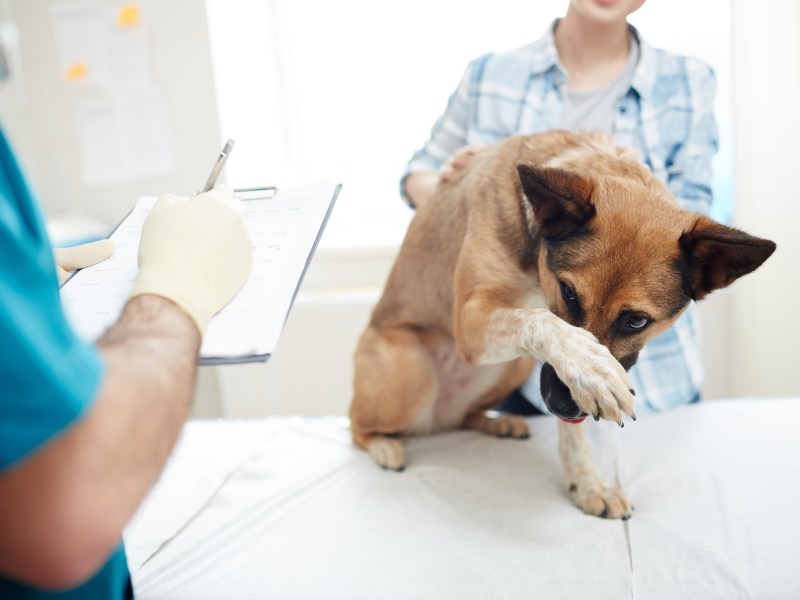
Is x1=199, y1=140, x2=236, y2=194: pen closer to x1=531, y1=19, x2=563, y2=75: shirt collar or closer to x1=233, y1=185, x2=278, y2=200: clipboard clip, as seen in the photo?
x1=233, y1=185, x2=278, y2=200: clipboard clip

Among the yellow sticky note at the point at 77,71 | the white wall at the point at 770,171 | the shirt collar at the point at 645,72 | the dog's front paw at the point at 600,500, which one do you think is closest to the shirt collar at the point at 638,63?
the shirt collar at the point at 645,72

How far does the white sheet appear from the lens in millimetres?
1103

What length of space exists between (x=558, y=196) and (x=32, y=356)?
2.99 feet

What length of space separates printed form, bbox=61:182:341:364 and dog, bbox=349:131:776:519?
0.40 meters

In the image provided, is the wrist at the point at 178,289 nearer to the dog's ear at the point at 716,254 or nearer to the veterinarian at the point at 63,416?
the veterinarian at the point at 63,416

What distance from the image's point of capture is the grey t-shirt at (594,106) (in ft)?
5.73

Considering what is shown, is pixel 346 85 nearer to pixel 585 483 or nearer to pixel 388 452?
pixel 388 452

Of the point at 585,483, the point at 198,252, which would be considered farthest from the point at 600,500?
the point at 198,252

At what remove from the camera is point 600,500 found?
1304mm

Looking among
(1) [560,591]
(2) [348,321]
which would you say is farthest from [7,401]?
(2) [348,321]

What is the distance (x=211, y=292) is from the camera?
88 cm

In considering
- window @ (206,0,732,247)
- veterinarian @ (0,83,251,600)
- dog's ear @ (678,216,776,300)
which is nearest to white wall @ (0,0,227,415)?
window @ (206,0,732,247)

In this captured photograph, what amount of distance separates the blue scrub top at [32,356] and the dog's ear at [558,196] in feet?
2.60

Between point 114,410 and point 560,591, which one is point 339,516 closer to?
point 560,591
